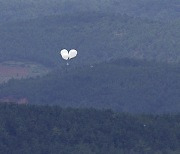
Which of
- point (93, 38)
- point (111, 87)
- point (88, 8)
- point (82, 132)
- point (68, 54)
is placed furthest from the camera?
point (88, 8)

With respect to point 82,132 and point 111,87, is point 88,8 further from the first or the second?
point 82,132

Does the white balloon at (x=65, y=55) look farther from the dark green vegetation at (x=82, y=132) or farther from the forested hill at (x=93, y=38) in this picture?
the dark green vegetation at (x=82, y=132)

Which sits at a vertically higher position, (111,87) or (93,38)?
(93,38)

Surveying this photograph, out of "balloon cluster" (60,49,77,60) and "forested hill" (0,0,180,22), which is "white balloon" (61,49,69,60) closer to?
"balloon cluster" (60,49,77,60)

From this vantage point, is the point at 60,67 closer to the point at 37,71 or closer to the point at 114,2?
the point at 37,71

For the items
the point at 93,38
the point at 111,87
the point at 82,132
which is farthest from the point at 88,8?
the point at 82,132

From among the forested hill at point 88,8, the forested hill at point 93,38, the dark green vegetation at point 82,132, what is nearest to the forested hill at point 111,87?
the forested hill at point 93,38

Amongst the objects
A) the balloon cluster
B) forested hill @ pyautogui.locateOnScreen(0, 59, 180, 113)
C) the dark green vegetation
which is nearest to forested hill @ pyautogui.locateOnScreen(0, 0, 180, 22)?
the balloon cluster
